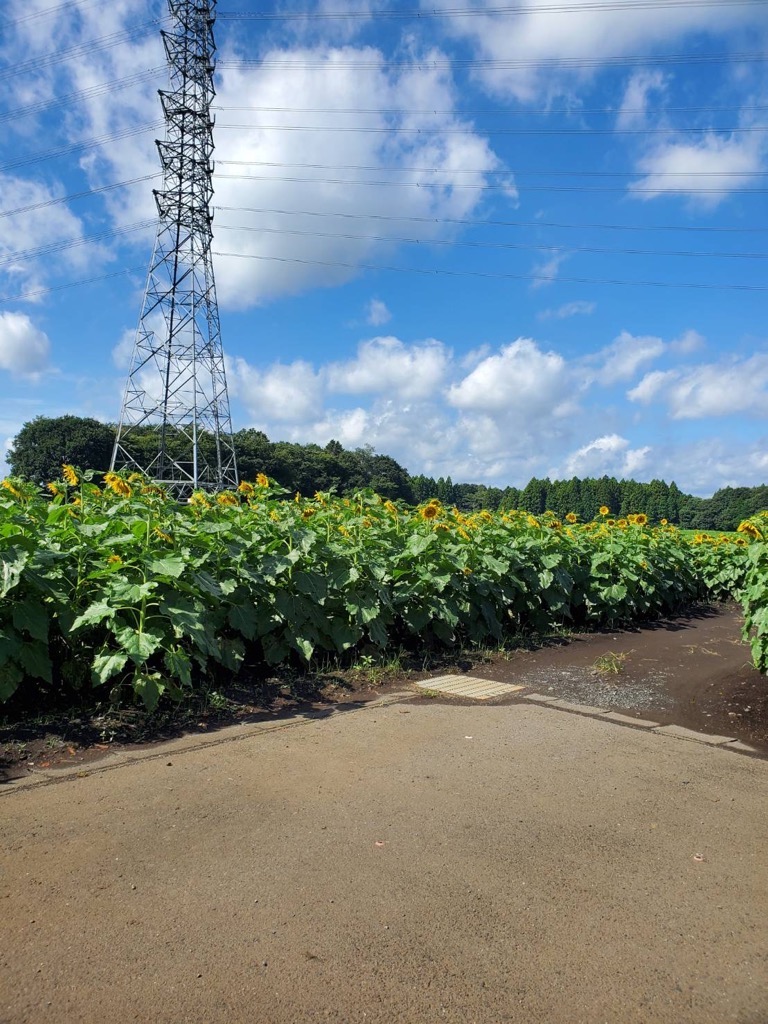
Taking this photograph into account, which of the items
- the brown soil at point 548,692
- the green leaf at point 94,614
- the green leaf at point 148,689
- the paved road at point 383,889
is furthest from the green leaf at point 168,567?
the paved road at point 383,889

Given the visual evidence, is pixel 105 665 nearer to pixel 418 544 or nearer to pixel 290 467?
pixel 418 544

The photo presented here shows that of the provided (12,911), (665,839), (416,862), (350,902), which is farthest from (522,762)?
(12,911)

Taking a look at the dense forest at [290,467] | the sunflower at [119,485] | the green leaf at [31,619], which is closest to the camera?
the green leaf at [31,619]

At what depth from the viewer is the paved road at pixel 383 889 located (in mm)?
2207

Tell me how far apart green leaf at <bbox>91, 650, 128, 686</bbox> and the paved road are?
0.54 m

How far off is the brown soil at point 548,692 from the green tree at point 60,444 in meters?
46.2

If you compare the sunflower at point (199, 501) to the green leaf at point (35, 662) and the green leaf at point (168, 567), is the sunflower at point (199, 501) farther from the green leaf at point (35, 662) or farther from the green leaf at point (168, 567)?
the green leaf at point (35, 662)

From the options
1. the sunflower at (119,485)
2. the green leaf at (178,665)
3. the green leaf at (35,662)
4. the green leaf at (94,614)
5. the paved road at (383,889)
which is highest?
the sunflower at (119,485)

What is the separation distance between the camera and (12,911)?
255 cm

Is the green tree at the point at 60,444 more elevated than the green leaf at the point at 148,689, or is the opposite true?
the green tree at the point at 60,444

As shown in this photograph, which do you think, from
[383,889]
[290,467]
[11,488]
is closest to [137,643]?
[11,488]

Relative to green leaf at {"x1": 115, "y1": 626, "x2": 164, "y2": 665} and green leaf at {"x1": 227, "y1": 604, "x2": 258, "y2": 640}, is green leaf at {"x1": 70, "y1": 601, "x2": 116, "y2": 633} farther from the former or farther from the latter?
green leaf at {"x1": 227, "y1": 604, "x2": 258, "y2": 640}

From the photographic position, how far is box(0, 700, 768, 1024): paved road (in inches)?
86.9

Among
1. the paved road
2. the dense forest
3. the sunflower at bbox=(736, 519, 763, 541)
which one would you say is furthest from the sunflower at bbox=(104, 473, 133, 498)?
the dense forest
